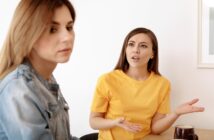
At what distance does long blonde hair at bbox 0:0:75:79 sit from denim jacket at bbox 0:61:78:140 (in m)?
0.04

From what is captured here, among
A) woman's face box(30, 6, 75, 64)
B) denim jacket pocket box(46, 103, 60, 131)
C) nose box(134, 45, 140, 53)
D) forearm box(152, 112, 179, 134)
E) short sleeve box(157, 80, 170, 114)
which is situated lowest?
forearm box(152, 112, 179, 134)

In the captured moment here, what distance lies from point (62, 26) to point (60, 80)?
1.48m

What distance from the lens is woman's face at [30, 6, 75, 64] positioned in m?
0.93

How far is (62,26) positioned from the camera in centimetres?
96

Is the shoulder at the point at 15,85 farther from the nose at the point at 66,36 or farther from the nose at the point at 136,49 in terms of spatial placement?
the nose at the point at 136,49

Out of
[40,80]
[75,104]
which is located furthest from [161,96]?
[40,80]

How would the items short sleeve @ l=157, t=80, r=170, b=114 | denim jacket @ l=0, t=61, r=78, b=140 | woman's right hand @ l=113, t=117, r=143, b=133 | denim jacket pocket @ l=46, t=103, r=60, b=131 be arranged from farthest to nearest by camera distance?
short sleeve @ l=157, t=80, r=170, b=114 < woman's right hand @ l=113, t=117, r=143, b=133 < denim jacket pocket @ l=46, t=103, r=60, b=131 < denim jacket @ l=0, t=61, r=78, b=140

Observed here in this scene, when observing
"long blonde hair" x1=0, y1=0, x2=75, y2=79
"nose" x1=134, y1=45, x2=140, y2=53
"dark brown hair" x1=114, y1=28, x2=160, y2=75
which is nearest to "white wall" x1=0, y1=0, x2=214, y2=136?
"dark brown hair" x1=114, y1=28, x2=160, y2=75

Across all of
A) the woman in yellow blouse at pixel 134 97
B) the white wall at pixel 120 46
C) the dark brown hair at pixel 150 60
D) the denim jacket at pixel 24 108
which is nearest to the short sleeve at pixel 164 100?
the woman in yellow blouse at pixel 134 97

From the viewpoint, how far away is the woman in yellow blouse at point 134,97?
1.80 meters

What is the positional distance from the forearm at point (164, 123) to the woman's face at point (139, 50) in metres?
0.33

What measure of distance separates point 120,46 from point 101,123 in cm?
62

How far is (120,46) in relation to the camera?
7.15 feet

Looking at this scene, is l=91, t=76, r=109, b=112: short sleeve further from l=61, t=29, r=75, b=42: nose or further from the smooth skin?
l=61, t=29, r=75, b=42: nose
